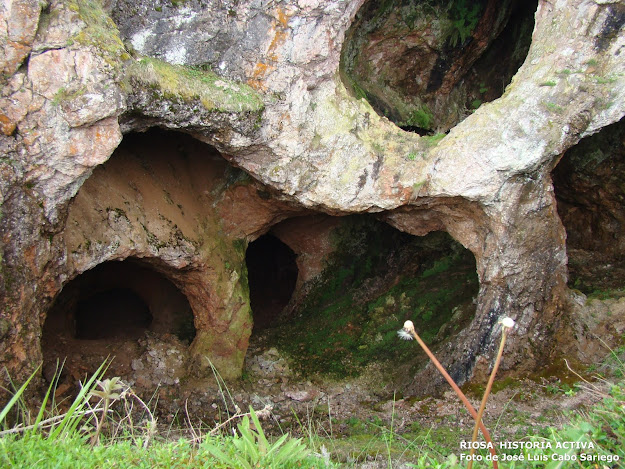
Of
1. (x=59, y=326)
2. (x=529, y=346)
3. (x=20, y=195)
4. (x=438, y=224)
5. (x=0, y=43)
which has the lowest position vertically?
(x=59, y=326)

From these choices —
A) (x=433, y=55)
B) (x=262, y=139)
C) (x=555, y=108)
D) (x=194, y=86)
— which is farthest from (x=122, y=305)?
(x=555, y=108)

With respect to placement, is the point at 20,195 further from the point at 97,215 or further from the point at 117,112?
the point at 97,215

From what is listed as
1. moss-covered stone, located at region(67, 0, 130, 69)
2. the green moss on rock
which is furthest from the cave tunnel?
moss-covered stone, located at region(67, 0, 130, 69)

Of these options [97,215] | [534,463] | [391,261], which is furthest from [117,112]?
[391,261]

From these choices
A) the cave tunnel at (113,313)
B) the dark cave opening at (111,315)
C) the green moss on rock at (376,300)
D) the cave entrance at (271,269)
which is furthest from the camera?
the cave entrance at (271,269)

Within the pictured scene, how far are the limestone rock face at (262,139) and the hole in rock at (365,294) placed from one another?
109 cm

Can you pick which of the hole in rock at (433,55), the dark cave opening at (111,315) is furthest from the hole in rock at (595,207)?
the dark cave opening at (111,315)

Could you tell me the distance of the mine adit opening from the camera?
780 cm

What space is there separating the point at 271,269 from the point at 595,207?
652 centimetres

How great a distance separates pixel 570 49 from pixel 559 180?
272 centimetres

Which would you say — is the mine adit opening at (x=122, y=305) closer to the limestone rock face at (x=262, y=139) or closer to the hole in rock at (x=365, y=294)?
the hole in rock at (x=365, y=294)

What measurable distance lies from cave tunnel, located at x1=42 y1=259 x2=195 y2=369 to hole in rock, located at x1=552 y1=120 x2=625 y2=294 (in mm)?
5811

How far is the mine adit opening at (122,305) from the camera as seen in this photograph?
7801mm

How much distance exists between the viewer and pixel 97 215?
5117mm
